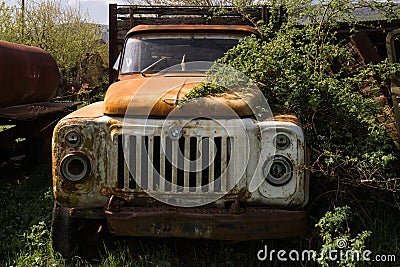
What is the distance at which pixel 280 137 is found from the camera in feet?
10.8

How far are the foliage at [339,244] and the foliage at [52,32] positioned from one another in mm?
Result: 14382

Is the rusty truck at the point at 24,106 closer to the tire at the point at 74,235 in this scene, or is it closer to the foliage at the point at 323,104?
the tire at the point at 74,235

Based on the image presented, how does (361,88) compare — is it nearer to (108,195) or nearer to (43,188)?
(108,195)

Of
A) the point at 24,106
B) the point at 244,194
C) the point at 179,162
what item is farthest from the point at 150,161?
the point at 24,106

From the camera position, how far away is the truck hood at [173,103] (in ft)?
11.0

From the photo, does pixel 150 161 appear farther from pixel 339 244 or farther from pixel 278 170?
pixel 339 244

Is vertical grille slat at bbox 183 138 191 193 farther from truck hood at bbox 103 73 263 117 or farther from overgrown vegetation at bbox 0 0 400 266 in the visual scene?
overgrown vegetation at bbox 0 0 400 266

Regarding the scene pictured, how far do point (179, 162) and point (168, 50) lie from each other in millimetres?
1743

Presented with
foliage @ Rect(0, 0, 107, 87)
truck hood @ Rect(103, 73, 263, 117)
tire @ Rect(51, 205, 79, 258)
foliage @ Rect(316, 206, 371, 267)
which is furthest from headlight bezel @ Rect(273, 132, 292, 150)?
foliage @ Rect(0, 0, 107, 87)

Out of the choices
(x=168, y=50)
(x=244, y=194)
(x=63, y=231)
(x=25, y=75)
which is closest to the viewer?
(x=244, y=194)

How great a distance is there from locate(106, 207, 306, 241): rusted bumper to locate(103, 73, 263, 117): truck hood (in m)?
0.64

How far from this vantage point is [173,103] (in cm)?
339

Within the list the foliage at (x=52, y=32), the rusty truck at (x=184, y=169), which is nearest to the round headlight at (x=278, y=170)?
the rusty truck at (x=184, y=169)

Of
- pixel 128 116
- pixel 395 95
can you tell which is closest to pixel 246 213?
pixel 128 116
